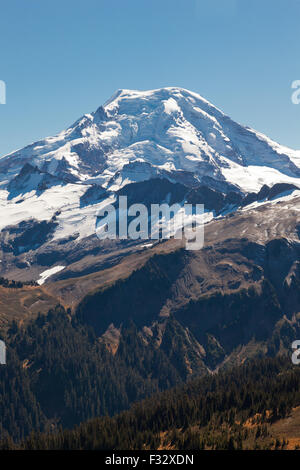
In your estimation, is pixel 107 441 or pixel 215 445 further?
pixel 107 441

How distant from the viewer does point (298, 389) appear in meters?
197
